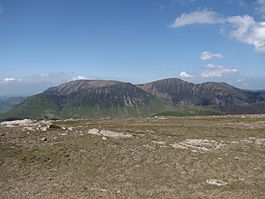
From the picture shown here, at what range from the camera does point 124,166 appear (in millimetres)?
Result: 31453

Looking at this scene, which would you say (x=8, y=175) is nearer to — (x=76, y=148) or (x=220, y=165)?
(x=76, y=148)

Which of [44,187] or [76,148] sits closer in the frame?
[44,187]

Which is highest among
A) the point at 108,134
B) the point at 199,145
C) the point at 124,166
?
the point at 108,134

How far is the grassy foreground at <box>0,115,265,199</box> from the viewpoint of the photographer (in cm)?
2522

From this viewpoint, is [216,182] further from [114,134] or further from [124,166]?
[114,134]

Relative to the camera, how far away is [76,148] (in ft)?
120

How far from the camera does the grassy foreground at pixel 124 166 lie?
2522 cm

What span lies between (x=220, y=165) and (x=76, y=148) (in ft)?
51.3

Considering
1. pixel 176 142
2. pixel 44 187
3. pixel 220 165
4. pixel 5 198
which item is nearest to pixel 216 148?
pixel 176 142

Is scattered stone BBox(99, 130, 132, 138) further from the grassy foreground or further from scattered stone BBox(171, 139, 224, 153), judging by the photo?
scattered stone BBox(171, 139, 224, 153)

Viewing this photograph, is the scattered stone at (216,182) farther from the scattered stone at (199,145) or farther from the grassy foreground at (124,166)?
the scattered stone at (199,145)

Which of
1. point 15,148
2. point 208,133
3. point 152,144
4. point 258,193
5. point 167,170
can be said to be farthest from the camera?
point 208,133

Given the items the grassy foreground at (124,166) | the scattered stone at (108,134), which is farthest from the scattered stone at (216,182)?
the scattered stone at (108,134)

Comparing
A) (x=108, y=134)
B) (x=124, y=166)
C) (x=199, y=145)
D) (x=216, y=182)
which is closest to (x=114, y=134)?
(x=108, y=134)
